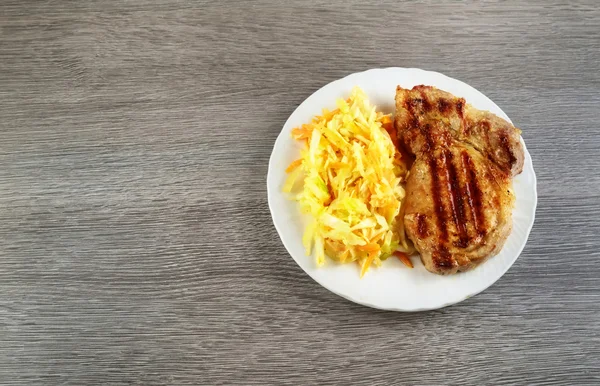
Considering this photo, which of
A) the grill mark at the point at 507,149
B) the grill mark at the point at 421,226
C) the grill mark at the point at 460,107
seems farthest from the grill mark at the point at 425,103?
the grill mark at the point at 421,226

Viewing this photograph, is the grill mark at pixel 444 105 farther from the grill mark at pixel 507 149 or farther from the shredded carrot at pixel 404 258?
the shredded carrot at pixel 404 258

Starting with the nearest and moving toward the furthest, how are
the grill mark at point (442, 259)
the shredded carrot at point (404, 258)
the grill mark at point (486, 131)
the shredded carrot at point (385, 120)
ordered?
the grill mark at point (442, 259)
the shredded carrot at point (404, 258)
the grill mark at point (486, 131)
the shredded carrot at point (385, 120)

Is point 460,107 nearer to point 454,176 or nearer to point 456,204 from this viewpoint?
point 454,176

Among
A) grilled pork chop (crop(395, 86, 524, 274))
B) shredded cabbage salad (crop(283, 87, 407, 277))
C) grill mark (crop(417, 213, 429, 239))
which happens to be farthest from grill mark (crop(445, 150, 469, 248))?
shredded cabbage salad (crop(283, 87, 407, 277))

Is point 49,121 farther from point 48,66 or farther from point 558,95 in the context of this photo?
point 558,95

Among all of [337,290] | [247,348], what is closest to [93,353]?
[247,348]

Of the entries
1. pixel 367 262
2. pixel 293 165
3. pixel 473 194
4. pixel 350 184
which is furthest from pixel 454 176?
pixel 293 165

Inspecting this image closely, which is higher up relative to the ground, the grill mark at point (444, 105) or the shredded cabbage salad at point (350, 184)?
the grill mark at point (444, 105)
